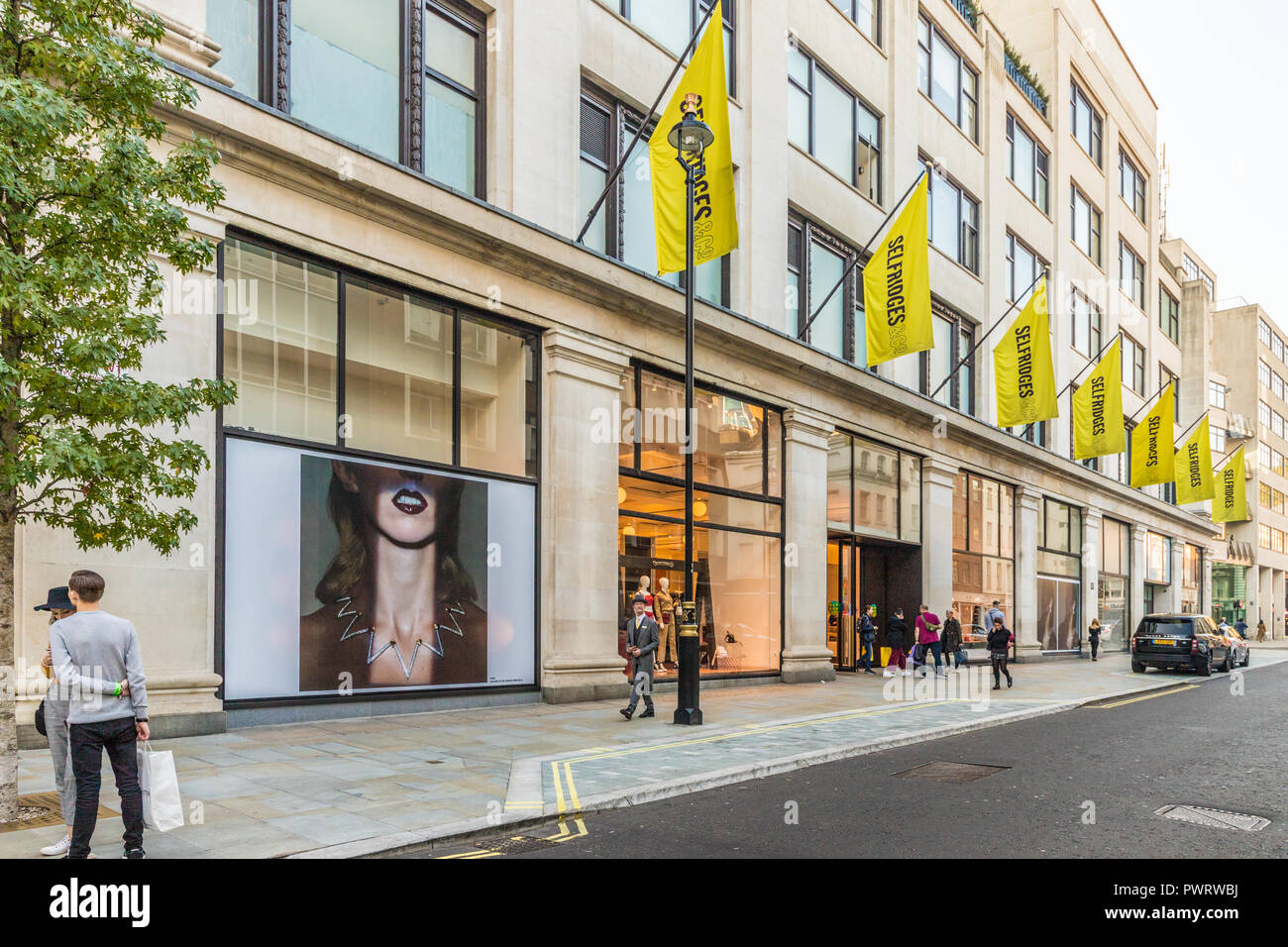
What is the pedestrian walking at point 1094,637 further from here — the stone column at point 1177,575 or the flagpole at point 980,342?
the stone column at point 1177,575

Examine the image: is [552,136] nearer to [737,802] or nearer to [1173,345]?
[737,802]

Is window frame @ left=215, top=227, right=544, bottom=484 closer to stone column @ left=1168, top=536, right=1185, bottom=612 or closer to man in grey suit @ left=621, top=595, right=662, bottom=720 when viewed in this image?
man in grey suit @ left=621, top=595, right=662, bottom=720

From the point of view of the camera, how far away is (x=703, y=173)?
16031mm

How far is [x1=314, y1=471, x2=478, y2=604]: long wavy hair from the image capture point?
507 inches

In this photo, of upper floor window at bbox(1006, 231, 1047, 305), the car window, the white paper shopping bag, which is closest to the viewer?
the white paper shopping bag

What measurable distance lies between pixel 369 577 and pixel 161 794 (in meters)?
6.96

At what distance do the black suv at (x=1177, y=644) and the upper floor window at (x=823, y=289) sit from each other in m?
11.6

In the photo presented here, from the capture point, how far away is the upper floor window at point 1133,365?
4420 centimetres

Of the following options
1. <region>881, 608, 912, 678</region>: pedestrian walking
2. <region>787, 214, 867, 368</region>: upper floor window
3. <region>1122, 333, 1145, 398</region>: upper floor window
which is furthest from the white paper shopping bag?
<region>1122, 333, 1145, 398</region>: upper floor window

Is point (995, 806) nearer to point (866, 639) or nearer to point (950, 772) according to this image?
point (950, 772)

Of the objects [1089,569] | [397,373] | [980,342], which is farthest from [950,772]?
[1089,569]

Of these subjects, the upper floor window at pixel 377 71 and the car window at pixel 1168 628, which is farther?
the car window at pixel 1168 628

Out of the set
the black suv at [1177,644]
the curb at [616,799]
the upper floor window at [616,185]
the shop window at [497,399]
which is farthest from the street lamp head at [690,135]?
the black suv at [1177,644]

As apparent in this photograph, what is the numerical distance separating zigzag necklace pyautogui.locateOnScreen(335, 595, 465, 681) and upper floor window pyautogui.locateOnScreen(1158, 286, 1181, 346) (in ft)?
149
